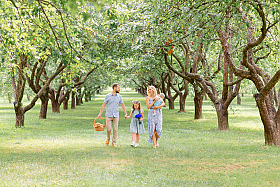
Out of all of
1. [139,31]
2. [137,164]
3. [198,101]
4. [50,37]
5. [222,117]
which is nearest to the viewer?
[50,37]

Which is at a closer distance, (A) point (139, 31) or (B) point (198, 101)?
(A) point (139, 31)

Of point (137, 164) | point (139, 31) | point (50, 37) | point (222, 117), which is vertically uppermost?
point (139, 31)

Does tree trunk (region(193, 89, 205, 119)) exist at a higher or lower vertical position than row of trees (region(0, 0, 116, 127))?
lower

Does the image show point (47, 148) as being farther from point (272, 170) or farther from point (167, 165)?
point (272, 170)

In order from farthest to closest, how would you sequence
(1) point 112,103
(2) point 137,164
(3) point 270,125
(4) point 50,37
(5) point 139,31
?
(5) point 139,31, (3) point 270,125, (1) point 112,103, (2) point 137,164, (4) point 50,37

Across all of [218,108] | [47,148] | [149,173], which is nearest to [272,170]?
[149,173]

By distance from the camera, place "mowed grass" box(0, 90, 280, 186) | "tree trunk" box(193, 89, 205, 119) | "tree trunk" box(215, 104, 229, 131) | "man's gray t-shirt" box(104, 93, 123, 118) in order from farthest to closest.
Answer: "tree trunk" box(193, 89, 205, 119)
"tree trunk" box(215, 104, 229, 131)
"man's gray t-shirt" box(104, 93, 123, 118)
"mowed grass" box(0, 90, 280, 186)

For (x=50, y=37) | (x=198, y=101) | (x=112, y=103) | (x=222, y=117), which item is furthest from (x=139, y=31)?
(x=198, y=101)

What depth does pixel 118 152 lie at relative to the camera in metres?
10.4

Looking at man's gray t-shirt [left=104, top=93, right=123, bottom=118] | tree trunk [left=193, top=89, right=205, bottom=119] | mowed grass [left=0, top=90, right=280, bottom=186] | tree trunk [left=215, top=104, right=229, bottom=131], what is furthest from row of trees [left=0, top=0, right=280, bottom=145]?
tree trunk [left=193, top=89, right=205, bottom=119]

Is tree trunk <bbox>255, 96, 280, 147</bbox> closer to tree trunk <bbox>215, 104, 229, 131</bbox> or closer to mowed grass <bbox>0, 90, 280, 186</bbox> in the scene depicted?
mowed grass <bbox>0, 90, 280, 186</bbox>

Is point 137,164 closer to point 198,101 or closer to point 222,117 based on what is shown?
point 222,117

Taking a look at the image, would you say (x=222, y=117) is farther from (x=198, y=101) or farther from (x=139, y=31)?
(x=139, y=31)

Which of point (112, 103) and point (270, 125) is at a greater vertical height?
point (112, 103)
